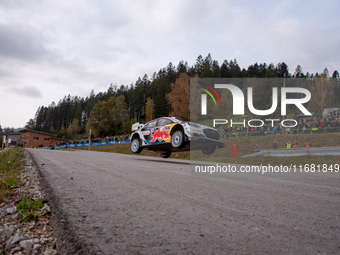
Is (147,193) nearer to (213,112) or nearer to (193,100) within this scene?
(213,112)

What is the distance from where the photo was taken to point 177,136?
1037cm

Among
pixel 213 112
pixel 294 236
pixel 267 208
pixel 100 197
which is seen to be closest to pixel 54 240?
pixel 100 197

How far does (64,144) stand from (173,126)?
49.2 m

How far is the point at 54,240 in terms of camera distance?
5.72 ft

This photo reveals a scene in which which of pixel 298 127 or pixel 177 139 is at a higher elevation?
pixel 298 127

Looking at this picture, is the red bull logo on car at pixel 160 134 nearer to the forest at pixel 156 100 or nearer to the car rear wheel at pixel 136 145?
the car rear wheel at pixel 136 145

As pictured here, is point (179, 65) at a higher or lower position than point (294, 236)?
higher

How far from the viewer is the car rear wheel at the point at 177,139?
1012 centimetres

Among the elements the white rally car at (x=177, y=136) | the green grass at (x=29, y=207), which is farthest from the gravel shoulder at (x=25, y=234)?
the white rally car at (x=177, y=136)

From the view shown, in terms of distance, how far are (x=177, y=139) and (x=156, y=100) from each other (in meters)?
56.2

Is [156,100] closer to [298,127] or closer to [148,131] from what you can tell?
[298,127]

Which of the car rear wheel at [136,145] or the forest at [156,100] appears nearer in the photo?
the car rear wheel at [136,145]

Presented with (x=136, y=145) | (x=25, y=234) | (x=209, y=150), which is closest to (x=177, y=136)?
(x=209, y=150)

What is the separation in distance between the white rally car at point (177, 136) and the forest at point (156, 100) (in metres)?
15.1
